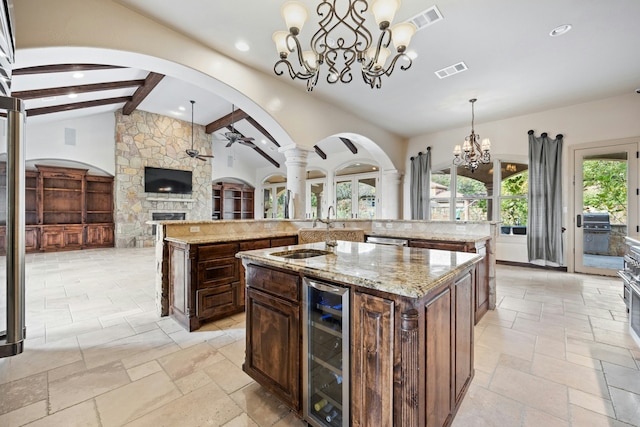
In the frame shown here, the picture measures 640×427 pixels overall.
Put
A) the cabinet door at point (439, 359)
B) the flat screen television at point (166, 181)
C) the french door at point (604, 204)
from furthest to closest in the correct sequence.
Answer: the flat screen television at point (166, 181) < the french door at point (604, 204) < the cabinet door at point (439, 359)

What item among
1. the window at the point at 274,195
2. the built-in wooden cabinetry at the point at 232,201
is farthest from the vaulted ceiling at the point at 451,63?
the window at the point at 274,195

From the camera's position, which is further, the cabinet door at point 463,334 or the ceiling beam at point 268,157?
the ceiling beam at point 268,157

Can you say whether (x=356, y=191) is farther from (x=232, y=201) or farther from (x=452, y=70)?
(x=232, y=201)

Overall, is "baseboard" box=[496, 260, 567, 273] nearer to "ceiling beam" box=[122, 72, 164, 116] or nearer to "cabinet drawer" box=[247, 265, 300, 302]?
"cabinet drawer" box=[247, 265, 300, 302]

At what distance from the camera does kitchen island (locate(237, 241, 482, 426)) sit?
1.12m

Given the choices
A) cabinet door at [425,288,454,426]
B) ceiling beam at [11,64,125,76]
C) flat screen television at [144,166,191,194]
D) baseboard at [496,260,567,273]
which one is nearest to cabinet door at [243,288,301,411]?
cabinet door at [425,288,454,426]

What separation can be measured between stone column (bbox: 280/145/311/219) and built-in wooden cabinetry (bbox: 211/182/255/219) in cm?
763

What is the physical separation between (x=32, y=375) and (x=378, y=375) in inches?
100

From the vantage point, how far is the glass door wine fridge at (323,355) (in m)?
1.37

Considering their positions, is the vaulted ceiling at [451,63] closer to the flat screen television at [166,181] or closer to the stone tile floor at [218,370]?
the flat screen television at [166,181]

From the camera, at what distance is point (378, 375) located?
1160 millimetres

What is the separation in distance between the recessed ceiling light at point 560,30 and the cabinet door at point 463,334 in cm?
326

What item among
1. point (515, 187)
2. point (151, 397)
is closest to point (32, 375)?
point (151, 397)

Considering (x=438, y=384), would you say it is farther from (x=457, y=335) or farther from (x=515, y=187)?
(x=515, y=187)
